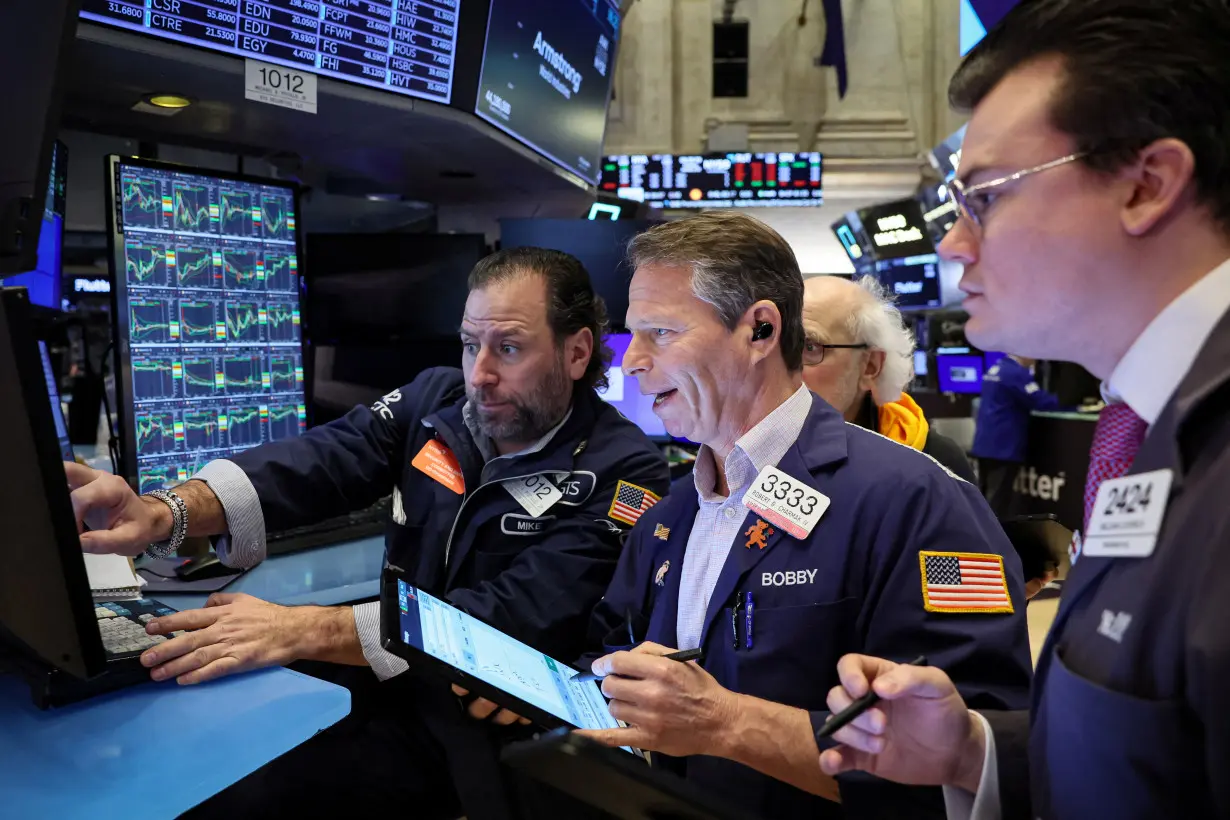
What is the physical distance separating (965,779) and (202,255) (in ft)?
7.13

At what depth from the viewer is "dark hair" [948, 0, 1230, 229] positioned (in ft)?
2.59

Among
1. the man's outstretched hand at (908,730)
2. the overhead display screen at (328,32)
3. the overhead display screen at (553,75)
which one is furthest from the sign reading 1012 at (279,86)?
the man's outstretched hand at (908,730)

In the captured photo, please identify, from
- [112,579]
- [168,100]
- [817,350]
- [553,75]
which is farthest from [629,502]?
[553,75]

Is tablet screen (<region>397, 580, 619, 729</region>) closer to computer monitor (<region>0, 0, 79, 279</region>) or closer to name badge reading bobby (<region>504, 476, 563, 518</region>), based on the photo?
name badge reading bobby (<region>504, 476, 563, 518</region>)

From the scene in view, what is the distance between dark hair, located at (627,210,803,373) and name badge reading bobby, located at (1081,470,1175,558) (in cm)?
87

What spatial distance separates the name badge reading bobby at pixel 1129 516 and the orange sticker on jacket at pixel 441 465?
1.54 m

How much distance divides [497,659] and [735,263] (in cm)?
78

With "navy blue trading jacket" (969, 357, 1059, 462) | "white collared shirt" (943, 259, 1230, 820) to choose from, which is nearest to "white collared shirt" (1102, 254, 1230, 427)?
"white collared shirt" (943, 259, 1230, 820)

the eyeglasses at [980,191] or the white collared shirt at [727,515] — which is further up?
the eyeglasses at [980,191]

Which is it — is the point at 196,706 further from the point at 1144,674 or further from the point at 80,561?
the point at 1144,674

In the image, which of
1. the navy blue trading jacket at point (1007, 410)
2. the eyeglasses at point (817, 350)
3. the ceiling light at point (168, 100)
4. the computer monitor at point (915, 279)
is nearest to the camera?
the ceiling light at point (168, 100)

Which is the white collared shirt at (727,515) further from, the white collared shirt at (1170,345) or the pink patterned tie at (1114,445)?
the white collared shirt at (1170,345)

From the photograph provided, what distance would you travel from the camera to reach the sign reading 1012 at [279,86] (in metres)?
2.15

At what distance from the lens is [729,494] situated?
5.44 ft
